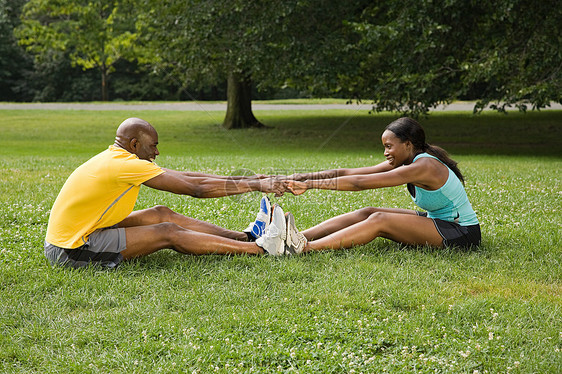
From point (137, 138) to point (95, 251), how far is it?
109 cm

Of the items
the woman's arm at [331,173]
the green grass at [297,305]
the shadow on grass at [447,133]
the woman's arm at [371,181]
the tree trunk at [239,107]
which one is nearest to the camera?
the green grass at [297,305]

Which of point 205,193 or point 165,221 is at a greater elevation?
point 205,193

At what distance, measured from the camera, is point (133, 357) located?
157 inches

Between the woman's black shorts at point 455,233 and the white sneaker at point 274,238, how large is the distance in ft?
5.15

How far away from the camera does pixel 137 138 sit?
5527 millimetres

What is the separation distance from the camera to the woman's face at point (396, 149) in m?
6.02

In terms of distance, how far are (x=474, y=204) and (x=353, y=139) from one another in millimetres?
14625

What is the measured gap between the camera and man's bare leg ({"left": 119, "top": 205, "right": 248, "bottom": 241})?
233 inches

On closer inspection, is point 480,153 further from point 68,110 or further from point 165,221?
point 68,110

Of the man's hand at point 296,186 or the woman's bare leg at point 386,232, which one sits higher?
the man's hand at point 296,186

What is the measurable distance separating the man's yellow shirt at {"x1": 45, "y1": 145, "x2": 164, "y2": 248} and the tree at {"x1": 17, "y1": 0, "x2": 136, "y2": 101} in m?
23.8

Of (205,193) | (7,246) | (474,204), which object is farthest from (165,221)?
(474,204)

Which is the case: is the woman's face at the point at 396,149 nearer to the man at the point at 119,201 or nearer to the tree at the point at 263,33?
the man at the point at 119,201

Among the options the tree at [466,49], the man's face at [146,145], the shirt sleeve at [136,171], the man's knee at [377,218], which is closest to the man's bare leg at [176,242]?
the shirt sleeve at [136,171]
